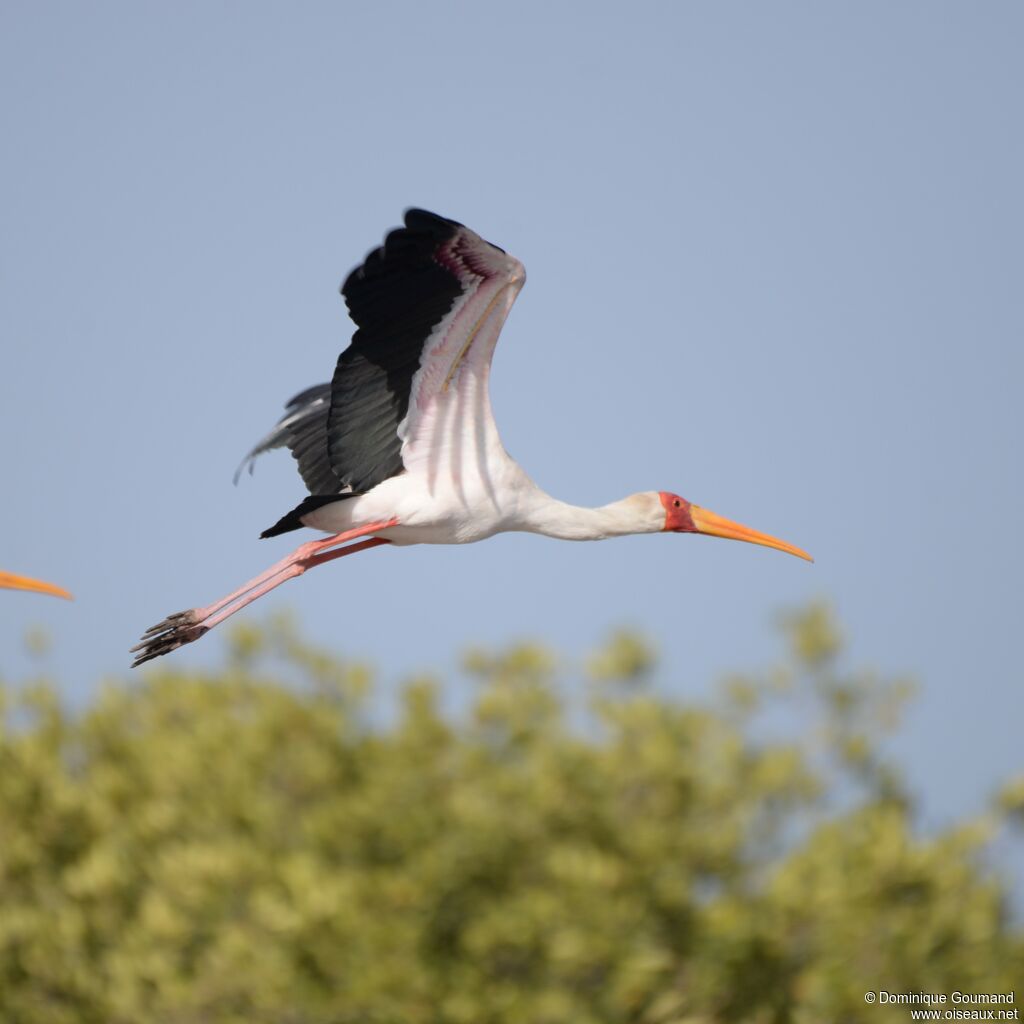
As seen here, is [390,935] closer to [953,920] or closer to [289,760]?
[289,760]

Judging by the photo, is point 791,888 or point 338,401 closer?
point 791,888

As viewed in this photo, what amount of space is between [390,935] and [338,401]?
334cm

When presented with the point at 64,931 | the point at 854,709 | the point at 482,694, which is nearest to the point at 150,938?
the point at 64,931

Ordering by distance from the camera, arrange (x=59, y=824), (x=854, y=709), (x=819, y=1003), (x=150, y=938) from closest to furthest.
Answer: (x=819, y=1003) → (x=150, y=938) → (x=854, y=709) → (x=59, y=824)

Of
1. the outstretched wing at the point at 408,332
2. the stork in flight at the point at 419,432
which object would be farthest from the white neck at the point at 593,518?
the outstretched wing at the point at 408,332

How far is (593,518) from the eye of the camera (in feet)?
39.6

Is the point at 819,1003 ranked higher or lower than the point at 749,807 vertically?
lower

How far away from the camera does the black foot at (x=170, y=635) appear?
37.4 ft

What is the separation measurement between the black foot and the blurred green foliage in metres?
0.76

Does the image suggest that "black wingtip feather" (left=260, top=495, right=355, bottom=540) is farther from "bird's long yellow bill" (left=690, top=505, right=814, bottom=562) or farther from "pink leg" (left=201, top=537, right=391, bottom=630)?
"bird's long yellow bill" (left=690, top=505, right=814, bottom=562)

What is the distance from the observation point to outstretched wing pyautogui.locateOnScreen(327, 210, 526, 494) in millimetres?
9898

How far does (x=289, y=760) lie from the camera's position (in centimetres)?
1160

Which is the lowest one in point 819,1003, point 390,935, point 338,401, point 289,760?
point 819,1003

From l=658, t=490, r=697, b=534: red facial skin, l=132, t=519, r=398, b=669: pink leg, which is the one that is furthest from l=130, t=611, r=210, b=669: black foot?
l=658, t=490, r=697, b=534: red facial skin
